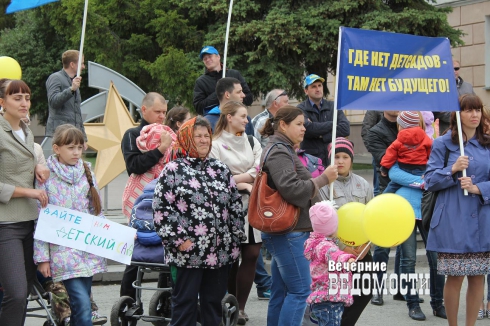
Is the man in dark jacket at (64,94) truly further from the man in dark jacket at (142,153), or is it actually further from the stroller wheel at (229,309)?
the stroller wheel at (229,309)

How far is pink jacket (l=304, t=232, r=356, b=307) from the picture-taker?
5.13 metres

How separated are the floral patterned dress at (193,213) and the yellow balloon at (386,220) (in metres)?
1.08

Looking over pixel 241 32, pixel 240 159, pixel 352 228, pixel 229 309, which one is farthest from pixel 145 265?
pixel 241 32

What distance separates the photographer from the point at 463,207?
611 centimetres

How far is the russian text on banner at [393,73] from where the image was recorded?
217 inches

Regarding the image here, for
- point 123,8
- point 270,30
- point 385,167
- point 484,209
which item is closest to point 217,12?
point 270,30

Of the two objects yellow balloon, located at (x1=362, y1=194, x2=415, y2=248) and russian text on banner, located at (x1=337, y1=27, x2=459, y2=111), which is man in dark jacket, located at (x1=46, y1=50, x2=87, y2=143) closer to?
russian text on banner, located at (x1=337, y1=27, x2=459, y2=111)

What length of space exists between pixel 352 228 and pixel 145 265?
69.5 inches

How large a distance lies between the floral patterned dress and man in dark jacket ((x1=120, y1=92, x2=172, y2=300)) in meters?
1.23

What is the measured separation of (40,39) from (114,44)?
1167 centimetres

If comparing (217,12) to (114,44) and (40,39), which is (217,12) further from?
(40,39)

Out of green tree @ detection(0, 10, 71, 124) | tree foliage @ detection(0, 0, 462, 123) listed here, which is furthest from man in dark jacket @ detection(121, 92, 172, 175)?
green tree @ detection(0, 10, 71, 124)

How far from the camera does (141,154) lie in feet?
22.9

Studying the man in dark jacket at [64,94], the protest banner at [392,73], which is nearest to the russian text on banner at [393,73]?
the protest banner at [392,73]
